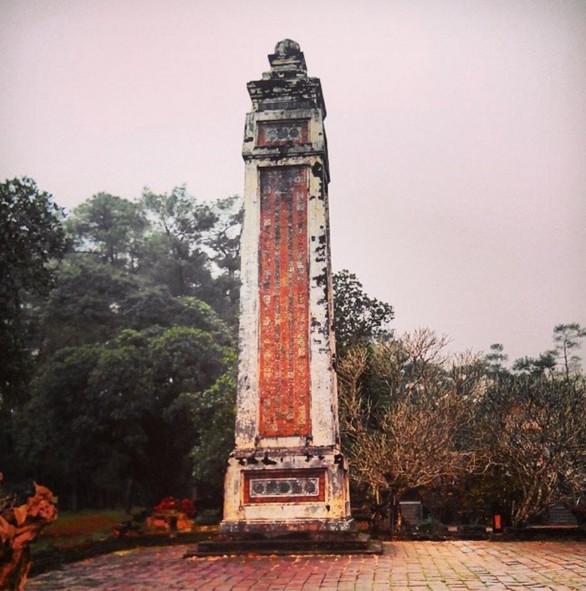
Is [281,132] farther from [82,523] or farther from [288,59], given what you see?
[82,523]

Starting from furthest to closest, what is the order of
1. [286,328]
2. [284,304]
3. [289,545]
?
[284,304] → [286,328] → [289,545]

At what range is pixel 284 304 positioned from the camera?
10352 mm

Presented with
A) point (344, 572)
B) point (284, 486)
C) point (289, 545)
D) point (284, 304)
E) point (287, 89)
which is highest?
point (287, 89)

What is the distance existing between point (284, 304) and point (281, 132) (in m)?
3.17

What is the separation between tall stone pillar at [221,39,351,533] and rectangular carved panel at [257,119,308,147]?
0.06 ft

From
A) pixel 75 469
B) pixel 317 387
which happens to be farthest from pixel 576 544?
pixel 75 469

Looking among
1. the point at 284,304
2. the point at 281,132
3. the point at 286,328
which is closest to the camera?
the point at 286,328

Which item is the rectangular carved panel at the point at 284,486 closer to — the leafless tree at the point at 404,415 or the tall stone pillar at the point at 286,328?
the tall stone pillar at the point at 286,328

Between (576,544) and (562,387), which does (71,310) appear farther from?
(576,544)

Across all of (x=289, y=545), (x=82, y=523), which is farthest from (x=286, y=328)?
(x=82, y=523)

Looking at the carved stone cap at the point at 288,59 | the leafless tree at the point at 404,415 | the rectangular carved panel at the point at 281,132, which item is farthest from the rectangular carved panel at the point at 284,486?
the carved stone cap at the point at 288,59

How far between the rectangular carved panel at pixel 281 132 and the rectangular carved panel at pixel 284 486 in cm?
562

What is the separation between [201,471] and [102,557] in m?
8.57

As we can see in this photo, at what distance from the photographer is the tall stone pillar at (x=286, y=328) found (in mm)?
9398
